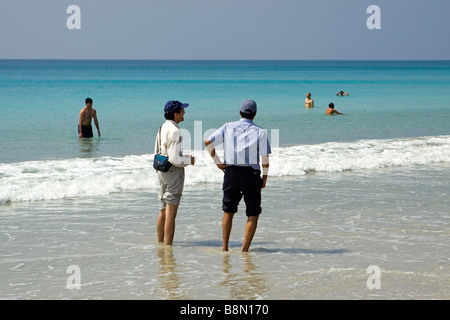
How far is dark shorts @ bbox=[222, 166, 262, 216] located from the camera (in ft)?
21.1

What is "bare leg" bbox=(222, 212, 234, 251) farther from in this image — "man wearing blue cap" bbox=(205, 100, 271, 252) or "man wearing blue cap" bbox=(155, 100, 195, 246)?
"man wearing blue cap" bbox=(155, 100, 195, 246)

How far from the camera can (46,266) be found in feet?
21.1

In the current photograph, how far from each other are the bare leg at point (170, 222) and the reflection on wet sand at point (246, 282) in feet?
2.64

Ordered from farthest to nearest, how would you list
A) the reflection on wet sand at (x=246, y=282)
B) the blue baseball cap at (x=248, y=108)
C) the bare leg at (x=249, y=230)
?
the bare leg at (x=249, y=230) < the blue baseball cap at (x=248, y=108) < the reflection on wet sand at (x=246, y=282)

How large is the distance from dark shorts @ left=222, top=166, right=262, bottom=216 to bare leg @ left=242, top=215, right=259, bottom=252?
0.09 m

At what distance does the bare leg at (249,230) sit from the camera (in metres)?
6.68

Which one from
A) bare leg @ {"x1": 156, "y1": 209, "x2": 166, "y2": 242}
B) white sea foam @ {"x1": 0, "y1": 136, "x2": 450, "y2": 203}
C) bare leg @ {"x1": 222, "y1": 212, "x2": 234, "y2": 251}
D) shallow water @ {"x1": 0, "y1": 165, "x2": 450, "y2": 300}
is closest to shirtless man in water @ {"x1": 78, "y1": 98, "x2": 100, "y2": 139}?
white sea foam @ {"x1": 0, "y1": 136, "x2": 450, "y2": 203}

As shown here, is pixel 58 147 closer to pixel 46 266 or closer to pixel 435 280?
pixel 46 266

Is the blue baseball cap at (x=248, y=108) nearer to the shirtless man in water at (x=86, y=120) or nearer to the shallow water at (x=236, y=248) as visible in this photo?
the shallow water at (x=236, y=248)

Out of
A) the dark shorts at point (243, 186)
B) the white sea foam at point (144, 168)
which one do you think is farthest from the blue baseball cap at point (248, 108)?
the white sea foam at point (144, 168)

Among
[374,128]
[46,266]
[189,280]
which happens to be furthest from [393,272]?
[374,128]
